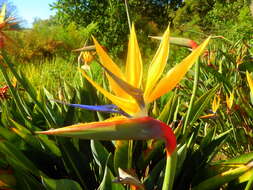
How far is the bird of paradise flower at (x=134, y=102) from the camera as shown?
1.74 ft

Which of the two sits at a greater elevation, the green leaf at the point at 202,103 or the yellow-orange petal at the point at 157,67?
the yellow-orange petal at the point at 157,67

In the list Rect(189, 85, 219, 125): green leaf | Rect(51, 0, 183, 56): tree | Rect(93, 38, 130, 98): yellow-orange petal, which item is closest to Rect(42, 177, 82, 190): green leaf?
Rect(93, 38, 130, 98): yellow-orange petal

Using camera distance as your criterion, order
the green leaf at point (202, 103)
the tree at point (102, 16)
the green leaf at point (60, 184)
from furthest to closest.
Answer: the tree at point (102, 16)
the green leaf at point (202, 103)
the green leaf at point (60, 184)

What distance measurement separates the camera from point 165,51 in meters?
0.70

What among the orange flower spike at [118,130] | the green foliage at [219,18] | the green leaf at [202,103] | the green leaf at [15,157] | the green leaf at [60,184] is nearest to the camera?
the orange flower spike at [118,130]

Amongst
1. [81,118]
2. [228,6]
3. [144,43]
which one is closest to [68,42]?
[144,43]

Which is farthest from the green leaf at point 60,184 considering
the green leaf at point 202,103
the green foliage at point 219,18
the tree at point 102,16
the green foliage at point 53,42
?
the green foliage at point 53,42

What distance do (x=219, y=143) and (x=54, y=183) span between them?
22.0 inches

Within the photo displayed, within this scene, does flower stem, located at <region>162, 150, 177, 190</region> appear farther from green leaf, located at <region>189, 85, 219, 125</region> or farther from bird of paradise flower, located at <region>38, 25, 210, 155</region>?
green leaf, located at <region>189, 85, 219, 125</region>

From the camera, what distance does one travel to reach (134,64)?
2.42 ft

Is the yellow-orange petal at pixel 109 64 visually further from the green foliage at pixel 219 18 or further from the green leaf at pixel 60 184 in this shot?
the green foliage at pixel 219 18

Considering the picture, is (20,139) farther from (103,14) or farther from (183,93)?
(103,14)

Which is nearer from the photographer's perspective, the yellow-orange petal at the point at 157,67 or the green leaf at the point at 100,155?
the yellow-orange petal at the point at 157,67

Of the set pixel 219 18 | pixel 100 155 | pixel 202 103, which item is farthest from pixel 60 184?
pixel 219 18
